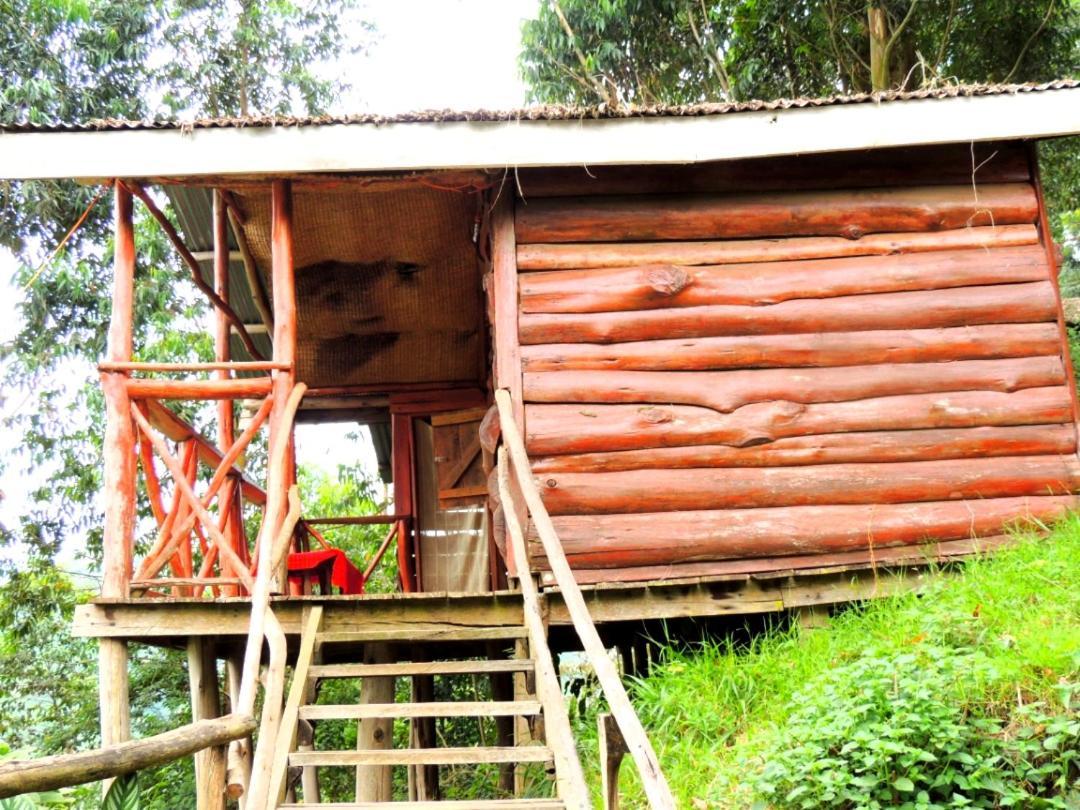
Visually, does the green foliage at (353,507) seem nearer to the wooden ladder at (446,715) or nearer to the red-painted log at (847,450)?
the red-painted log at (847,450)

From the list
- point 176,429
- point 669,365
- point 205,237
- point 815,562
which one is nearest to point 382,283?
point 205,237

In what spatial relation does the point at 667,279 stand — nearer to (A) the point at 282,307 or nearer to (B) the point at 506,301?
(B) the point at 506,301

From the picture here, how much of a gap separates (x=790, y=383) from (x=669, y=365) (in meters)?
0.77

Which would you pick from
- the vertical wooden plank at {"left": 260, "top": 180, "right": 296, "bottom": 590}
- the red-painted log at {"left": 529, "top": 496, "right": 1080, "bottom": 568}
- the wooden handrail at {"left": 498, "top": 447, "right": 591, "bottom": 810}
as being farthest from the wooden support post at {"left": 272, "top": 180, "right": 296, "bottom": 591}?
the red-painted log at {"left": 529, "top": 496, "right": 1080, "bottom": 568}

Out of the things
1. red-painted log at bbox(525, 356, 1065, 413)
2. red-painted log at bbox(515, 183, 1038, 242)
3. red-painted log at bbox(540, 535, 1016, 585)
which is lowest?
red-painted log at bbox(540, 535, 1016, 585)

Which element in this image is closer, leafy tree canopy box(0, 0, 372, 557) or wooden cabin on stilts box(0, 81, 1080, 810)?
wooden cabin on stilts box(0, 81, 1080, 810)

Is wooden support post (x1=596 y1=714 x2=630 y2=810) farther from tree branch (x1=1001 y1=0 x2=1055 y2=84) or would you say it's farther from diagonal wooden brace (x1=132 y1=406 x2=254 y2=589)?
tree branch (x1=1001 y1=0 x2=1055 y2=84)

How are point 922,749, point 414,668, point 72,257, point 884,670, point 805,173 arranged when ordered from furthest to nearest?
point 72,257 → point 805,173 → point 414,668 → point 884,670 → point 922,749

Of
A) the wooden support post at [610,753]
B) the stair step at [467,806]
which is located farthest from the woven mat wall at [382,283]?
the wooden support post at [610,753]

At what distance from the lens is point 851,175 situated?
721 centimetres

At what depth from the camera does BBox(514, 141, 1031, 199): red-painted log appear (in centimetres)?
704

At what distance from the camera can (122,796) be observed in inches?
93.0

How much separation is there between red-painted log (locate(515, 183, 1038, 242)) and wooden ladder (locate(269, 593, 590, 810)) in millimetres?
2543

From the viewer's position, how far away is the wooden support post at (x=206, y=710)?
589cm
